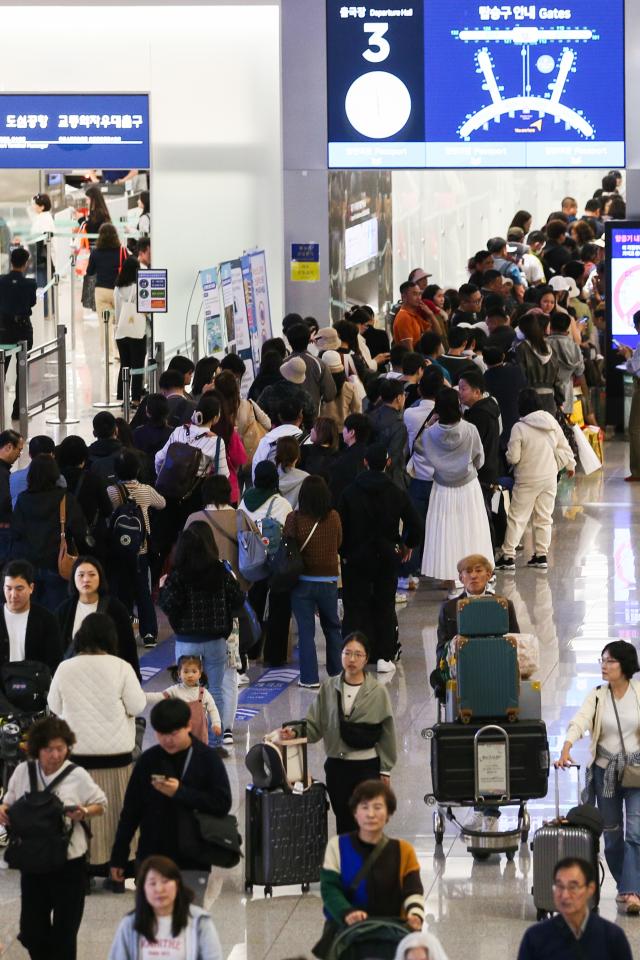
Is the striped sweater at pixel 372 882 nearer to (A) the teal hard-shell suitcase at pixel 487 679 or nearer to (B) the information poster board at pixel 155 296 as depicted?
(A) the teal hard-shell suitcase at pixel 487 679

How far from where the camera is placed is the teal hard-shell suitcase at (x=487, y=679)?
7973mm

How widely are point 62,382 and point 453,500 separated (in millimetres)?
7584

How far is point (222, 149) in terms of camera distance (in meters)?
18.9

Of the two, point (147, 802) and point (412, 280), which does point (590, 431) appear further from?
point (147, 802)

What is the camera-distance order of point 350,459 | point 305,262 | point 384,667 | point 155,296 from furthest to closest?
point 305,262 → point 155,296 → point 350,459 → point 384,667

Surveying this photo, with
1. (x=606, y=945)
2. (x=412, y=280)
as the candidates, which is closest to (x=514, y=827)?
(x=606, y=945)

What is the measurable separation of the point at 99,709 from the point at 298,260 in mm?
11232

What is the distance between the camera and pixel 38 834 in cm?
641

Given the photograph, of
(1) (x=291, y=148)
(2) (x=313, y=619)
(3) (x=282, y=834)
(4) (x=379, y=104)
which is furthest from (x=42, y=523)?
(4) (x=379, y=104)

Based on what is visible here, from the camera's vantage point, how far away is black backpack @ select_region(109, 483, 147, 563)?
35.4 feet

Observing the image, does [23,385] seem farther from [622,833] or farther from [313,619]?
[622,833]

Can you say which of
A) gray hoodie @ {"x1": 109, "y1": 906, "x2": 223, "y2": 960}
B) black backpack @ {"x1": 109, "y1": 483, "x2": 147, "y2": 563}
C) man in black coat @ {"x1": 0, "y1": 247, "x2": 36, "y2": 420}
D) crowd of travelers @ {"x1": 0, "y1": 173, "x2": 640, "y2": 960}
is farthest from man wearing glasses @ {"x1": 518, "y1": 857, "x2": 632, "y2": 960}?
man in black coat @ {"x1": 0, "y1": 247, "x2": 36, "y2": 420}

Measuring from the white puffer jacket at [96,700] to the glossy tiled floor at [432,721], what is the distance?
68 centimetres

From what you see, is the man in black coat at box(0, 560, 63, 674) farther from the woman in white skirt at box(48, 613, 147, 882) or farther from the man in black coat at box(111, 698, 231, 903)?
the man in black coat at box(111, 698, 231, 903)
